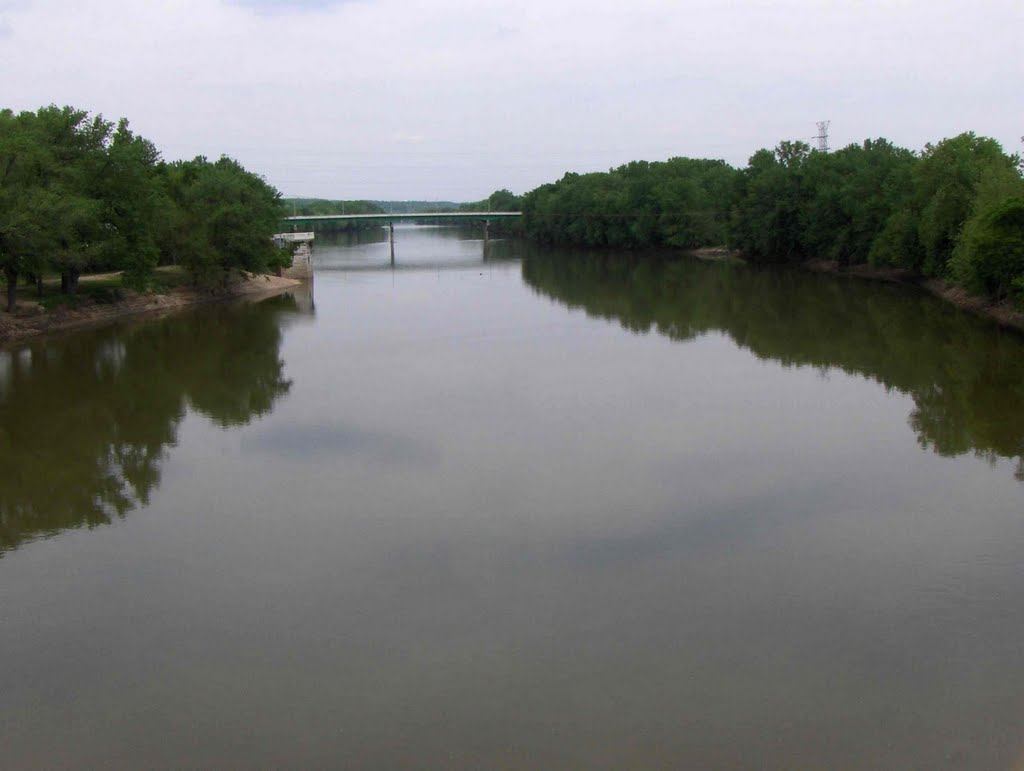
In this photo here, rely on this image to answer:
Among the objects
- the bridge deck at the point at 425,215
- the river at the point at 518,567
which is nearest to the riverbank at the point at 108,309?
the river at the point at 518,567

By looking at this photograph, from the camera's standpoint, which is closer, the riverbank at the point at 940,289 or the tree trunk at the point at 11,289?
the riverbank at the point at 940,289

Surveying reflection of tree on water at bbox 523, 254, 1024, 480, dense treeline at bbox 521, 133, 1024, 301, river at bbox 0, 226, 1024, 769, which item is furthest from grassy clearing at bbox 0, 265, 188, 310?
dense treeline at bbox 521, 133, 1024, 301

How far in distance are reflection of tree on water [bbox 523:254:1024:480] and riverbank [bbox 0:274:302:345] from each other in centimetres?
1761

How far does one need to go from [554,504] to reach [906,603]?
5884 millimetres

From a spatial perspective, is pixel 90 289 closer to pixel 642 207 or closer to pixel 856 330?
pixel 856 330

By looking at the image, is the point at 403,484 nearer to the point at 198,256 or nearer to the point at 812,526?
the point at 812,526

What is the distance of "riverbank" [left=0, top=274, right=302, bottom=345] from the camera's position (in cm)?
3644

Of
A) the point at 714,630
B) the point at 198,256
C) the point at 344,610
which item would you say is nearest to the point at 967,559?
the point at 714,630

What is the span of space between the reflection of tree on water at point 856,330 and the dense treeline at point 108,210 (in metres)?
17.6

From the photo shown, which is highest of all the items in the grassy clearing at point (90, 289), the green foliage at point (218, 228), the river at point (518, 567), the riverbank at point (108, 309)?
the green foliage at point (218, 228)

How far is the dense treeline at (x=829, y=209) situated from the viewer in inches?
1460

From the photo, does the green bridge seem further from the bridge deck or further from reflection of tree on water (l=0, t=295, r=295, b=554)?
reflection of tree on water (l=0, t=295, r=295, b=554)

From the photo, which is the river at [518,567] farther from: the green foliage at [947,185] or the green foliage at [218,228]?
the green foliage at [218,228]

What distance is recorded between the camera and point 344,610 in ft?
40.4
